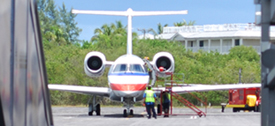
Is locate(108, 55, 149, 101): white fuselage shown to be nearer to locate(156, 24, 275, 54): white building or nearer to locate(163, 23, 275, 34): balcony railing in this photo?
locate(156, 24, 275, 54): white building

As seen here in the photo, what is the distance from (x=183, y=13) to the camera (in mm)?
31859

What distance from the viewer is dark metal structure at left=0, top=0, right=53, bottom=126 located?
10.4 ft

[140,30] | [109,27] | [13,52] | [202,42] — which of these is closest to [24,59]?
[13,52]

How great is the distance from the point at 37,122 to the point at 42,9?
117323 millimetres

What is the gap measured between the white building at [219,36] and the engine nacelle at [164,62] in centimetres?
6010

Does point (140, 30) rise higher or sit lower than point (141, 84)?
higher

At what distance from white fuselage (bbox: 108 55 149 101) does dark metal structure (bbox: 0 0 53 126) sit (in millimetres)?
17861

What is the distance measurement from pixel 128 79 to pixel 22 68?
62.8 feet

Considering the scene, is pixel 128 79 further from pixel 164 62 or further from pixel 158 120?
pixel 164 62

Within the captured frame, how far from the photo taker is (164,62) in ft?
87.8

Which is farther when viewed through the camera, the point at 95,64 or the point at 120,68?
the point at 95,64

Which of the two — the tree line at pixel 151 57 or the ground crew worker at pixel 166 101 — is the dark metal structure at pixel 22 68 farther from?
the tree line at pixel 151 57

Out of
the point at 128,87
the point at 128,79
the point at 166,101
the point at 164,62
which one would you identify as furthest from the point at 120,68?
the point at 164,62

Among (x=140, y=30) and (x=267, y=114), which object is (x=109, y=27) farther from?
(x=267, y=114)
